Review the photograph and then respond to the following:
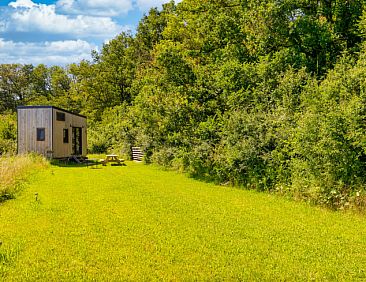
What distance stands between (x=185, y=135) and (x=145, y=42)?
29564mm

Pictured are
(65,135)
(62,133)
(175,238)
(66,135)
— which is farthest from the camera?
(66,135)

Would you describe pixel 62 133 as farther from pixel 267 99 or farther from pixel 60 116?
pixel 267 99

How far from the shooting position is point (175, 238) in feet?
24.2

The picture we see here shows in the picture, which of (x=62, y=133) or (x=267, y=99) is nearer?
(x=267, y=99)

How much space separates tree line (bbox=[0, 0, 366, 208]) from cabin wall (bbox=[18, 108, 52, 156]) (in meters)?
5.55

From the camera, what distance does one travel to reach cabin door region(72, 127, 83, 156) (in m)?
28.3

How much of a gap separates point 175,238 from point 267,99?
28.2ft

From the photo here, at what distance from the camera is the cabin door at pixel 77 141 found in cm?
2833

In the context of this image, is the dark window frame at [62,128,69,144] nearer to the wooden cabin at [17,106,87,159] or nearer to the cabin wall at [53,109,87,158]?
the cabin wall at [53,109,87,158]

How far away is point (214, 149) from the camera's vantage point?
15.6 metres

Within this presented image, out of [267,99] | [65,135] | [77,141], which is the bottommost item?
[77,141]

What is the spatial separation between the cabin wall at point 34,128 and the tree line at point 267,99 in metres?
5.55

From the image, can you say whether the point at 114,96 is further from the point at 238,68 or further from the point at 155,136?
the point at 238,68

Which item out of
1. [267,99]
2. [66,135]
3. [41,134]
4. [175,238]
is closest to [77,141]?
[66,135]
